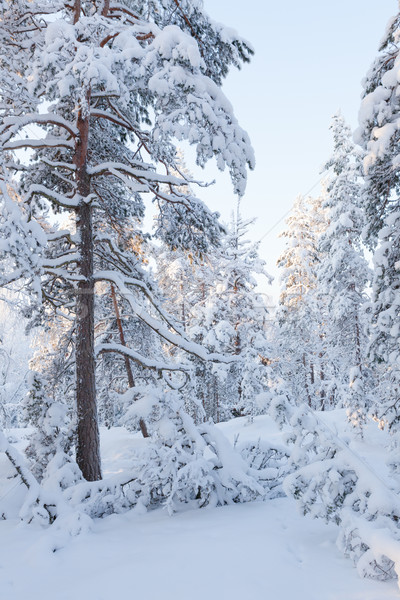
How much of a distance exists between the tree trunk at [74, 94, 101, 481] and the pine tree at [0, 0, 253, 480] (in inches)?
0.7

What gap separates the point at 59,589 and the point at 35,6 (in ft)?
26.7

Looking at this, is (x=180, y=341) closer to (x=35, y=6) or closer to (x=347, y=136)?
(x=35, y=6)

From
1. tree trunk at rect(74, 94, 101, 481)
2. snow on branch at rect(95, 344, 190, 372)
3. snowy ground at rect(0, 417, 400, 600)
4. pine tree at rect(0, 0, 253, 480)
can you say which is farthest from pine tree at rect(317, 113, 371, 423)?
snowy ground at rect(0, 417, 400, 600)

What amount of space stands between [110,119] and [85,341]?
4111 millimetres

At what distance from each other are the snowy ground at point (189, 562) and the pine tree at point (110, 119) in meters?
2.20

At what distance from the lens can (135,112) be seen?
791 cm

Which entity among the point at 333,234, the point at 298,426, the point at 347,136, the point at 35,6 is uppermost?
the point at 347,136

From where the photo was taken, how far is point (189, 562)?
353 cm

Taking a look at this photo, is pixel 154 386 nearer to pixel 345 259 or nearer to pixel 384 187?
pixel 384 187

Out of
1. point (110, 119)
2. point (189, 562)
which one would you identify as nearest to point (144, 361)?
point (189, 562)

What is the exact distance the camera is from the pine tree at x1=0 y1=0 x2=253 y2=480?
202 inches

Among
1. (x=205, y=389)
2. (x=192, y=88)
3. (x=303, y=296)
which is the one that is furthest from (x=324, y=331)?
(x=192, y=88)

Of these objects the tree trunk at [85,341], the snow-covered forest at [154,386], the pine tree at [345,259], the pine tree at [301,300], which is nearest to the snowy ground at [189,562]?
the snow-covered forest at [154,386]

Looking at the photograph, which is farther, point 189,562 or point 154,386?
point 154,386
